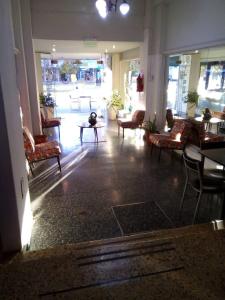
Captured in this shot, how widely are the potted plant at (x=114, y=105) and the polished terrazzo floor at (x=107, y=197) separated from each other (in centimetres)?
357

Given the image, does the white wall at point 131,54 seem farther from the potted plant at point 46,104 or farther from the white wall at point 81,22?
the potted plant at point 46,104

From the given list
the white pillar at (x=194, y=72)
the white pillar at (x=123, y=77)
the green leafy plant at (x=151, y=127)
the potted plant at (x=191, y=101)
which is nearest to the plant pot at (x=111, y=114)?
the white pillar at (x=123, y=77)

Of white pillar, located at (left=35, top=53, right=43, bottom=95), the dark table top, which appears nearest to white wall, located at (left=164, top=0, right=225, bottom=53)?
the dark table top

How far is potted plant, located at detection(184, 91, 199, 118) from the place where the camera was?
5.93 meters

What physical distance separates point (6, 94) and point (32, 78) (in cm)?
451

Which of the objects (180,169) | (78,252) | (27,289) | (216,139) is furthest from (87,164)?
(27,289)

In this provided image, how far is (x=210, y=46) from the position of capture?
4.80 metres

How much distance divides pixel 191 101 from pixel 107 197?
11.8 feet

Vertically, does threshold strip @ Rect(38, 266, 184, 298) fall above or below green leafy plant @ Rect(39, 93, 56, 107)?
below

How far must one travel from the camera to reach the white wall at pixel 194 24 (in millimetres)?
4547

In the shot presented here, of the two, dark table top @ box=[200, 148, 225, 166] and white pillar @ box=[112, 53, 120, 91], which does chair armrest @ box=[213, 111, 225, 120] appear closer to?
dark table top @ box=[200, 148, 225, 166]

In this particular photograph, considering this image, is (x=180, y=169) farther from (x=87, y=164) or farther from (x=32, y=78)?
(x=32, y=78)

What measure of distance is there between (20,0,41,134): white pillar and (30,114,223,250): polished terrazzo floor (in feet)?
4.13

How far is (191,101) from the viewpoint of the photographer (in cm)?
613
